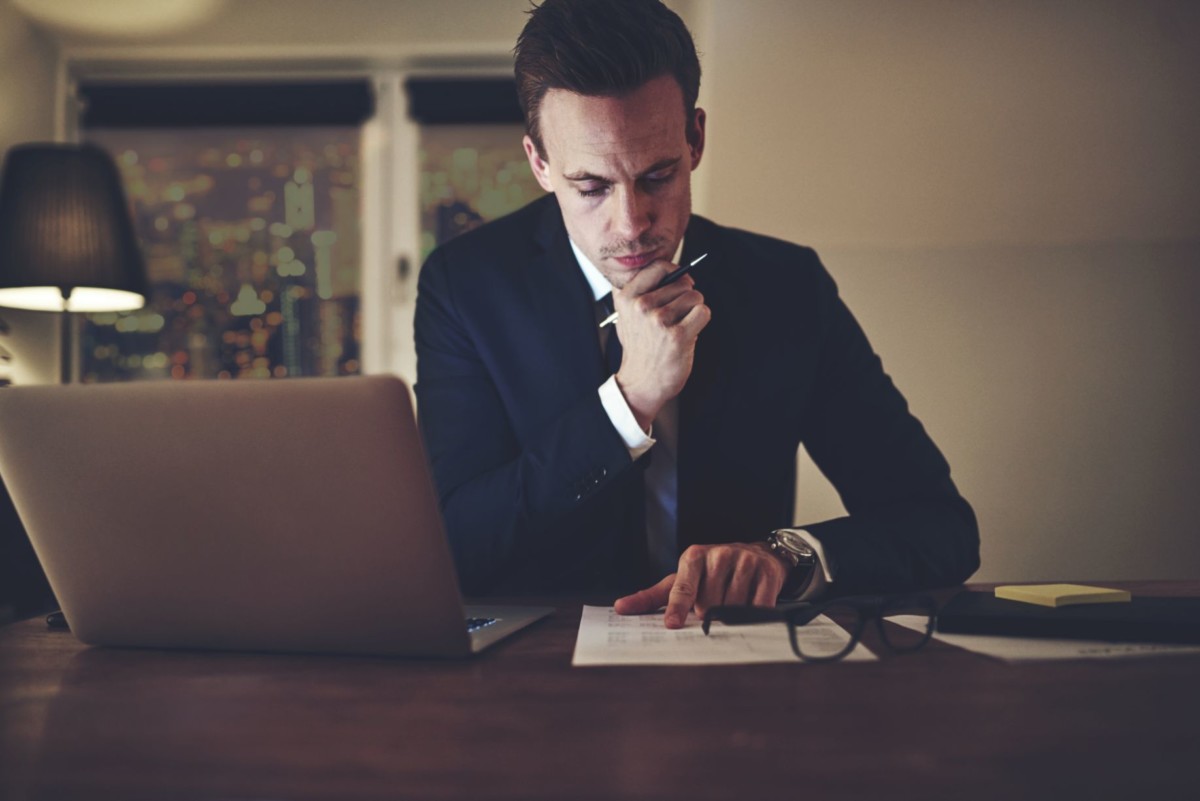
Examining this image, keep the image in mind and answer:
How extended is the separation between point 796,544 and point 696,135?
Result: 0.78 meters

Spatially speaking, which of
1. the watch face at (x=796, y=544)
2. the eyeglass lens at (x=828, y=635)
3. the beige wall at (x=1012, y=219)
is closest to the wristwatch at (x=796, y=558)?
the watch face at (x=796, y=544)

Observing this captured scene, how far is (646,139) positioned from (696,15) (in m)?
2.11

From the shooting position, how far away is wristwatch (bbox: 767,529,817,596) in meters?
1.12

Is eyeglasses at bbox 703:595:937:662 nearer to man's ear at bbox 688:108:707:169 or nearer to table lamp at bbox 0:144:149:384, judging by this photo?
man's ear at bbox 688:108:707:169

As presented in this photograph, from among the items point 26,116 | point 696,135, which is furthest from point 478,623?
point 26,116

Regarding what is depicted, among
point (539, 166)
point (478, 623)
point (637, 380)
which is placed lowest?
point (478, 623)

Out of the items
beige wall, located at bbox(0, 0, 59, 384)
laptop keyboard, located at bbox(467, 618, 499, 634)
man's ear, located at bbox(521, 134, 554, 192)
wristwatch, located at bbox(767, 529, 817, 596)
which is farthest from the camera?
beige wall, located at bbox(0, 0, 59, 384)

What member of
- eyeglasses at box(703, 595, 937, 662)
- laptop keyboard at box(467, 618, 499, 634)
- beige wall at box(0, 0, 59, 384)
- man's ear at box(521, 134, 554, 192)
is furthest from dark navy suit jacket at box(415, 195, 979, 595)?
beige wall at box(0, 0, 59, 384)

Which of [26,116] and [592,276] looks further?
[26,116]

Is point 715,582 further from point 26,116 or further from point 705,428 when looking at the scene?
point 26,116

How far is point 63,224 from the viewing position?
2494mm

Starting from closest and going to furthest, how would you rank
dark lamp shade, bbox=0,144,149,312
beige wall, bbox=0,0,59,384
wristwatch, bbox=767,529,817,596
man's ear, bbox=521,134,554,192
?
wristwatch, bbox=767,529,817,596
man's ear, bbox=521,134,554,192
dark lamp shade, bbox=0,144,149,312
beige wall, bbox=0,0,59,384

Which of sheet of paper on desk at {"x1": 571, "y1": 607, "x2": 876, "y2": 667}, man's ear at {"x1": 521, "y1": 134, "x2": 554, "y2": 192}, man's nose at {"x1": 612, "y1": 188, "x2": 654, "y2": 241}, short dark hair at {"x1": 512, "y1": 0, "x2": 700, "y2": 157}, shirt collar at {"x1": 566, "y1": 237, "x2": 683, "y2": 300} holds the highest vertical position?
short dark hair at {"x1": 512, "y1": 0, "x2": 700, "y2": 157}

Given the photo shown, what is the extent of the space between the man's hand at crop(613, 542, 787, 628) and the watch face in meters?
0.10
